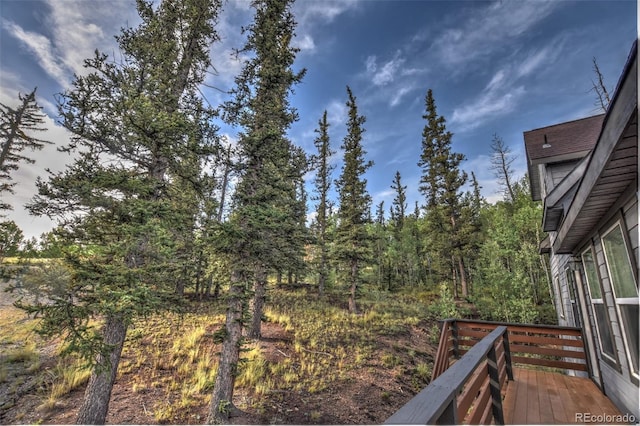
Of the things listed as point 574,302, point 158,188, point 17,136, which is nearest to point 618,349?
point 574,302

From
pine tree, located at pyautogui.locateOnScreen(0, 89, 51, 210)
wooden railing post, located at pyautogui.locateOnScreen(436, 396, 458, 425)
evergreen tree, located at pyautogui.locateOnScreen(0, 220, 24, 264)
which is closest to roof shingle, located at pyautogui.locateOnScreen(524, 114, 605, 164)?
wooden railing post, located at pyautogui.locateOnScreen(436, 396, 458, 425)

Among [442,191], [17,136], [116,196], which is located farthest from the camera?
[442,191]

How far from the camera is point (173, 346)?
9523 mm

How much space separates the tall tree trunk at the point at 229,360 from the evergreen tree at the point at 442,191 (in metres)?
15.9

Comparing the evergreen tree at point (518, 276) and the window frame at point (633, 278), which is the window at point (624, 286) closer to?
the window frame at point (633, 278)

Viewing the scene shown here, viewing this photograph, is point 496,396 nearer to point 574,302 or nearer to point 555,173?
point 574,302

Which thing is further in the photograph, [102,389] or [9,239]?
[9,239]

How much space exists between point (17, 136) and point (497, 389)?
20.0 meters

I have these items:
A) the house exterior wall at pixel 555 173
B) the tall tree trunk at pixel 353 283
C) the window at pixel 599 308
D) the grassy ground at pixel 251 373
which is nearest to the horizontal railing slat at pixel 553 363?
the window at pixel 599 308

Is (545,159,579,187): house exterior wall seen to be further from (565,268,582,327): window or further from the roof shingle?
(565,268,582,327): window

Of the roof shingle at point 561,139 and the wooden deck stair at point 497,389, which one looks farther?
the roof shingle at point 561,139

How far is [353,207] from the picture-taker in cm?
1602

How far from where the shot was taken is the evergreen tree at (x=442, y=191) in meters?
18.5

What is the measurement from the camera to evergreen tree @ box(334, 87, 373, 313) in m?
15.1
